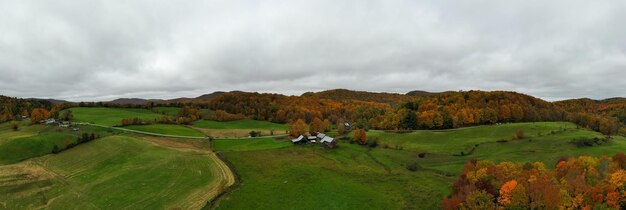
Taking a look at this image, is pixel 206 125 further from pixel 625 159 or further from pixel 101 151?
pixel 625 159

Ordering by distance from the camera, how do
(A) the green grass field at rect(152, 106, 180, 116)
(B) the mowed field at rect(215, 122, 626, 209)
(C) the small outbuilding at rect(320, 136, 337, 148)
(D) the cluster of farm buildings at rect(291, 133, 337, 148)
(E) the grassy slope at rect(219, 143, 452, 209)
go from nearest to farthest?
(E) the grassy slope at rect(219, 143, 452, 209), (B) the mowed field at rect(215, 122, 626, 209), (C) the small outbuilding at rect(320, 136, 337, 148), (D) the cluster of farm buildings at rect(291, 133, 337, 148), (A) the green grass field at rect(152, 106, 180, 116)

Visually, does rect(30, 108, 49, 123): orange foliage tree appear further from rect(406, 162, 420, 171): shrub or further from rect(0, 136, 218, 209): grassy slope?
rect(406, 162, 420, 171): shrub

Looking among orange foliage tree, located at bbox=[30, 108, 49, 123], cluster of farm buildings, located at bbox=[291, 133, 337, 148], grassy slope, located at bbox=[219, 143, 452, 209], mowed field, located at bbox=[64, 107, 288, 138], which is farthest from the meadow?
orange foliage tree, located at bbox=[30, 108, 49, 123]

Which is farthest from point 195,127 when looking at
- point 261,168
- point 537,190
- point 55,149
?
point 537,190

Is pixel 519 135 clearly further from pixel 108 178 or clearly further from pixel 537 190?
pixel 108 178

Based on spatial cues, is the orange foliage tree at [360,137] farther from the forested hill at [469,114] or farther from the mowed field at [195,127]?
the forested hill at [469,114]

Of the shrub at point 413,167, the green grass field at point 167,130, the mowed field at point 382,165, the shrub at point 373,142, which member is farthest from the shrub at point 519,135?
the green grass field at point 167,130
